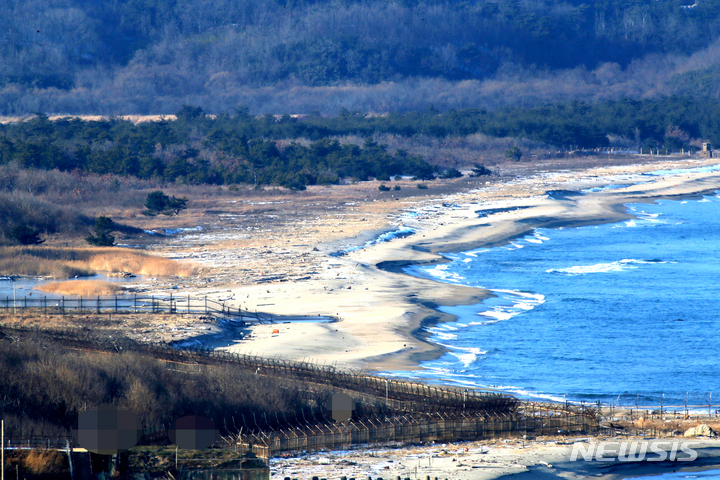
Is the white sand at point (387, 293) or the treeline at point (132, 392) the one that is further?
the white sand at point (387, 293)

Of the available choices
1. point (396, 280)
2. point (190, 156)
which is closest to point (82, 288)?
point (396, 280)

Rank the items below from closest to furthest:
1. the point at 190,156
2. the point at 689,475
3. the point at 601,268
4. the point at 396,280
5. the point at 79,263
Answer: the point at 689,475 → the point at 396,280 → the point at 79,263 → the point at 601,268 → the point at 190,156

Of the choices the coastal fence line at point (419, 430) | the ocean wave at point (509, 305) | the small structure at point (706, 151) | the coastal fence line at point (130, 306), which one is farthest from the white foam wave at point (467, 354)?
the small structure at point (706, 151)

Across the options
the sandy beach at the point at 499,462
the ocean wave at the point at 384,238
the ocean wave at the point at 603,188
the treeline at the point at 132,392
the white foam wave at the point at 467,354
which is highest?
the treeline at the point at 132,392

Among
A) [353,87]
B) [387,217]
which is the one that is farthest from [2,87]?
[387,217]

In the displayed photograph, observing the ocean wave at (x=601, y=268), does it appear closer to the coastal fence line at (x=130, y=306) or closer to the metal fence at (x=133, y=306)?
the metal fence at (x=133, y=306)

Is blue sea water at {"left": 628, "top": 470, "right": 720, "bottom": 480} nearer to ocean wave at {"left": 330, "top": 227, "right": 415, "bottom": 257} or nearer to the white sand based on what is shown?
the white sand

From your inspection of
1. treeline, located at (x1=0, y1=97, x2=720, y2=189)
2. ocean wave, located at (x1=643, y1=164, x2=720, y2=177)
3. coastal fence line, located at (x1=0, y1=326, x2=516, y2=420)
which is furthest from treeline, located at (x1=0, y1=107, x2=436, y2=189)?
coastal fence line, located at (x1=0, y1=326, x2=516, y2=420)

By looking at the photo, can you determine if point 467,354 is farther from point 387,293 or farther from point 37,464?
point 37,464
